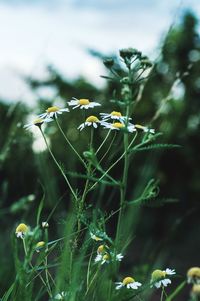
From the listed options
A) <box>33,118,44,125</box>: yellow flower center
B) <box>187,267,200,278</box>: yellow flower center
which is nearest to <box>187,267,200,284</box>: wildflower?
<box>187,267,200,278</box>: yellow flower center

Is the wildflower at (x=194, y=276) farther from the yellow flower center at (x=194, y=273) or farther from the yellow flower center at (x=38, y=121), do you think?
the yellow flower center at (x=38, y=121)

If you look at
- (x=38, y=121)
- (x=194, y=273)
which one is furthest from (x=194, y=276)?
(x=38, y=121)

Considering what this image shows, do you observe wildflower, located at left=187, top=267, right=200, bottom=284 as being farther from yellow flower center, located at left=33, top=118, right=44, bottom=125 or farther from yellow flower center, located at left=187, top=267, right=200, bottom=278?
yellow flower center, located at left=33, top=118, right=44, bottom=125

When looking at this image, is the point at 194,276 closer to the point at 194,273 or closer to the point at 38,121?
the point at 194,273

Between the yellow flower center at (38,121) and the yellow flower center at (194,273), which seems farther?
the yellow flower center at (38,121)

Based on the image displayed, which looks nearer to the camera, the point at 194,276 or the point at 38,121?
the point at 194,276

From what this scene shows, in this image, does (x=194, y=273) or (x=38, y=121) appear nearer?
(x=194, y=273)

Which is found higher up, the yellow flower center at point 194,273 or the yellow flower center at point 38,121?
the yellow flower center at point 38,121

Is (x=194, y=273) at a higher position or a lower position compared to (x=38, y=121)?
lower

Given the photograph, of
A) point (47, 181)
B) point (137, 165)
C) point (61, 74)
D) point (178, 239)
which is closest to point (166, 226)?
point (178, 239)

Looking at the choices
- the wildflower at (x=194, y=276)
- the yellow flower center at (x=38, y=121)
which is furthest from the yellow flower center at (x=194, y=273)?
the yellow flower center at (x=38, y=121)

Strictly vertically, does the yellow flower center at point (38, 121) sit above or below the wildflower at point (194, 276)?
above
